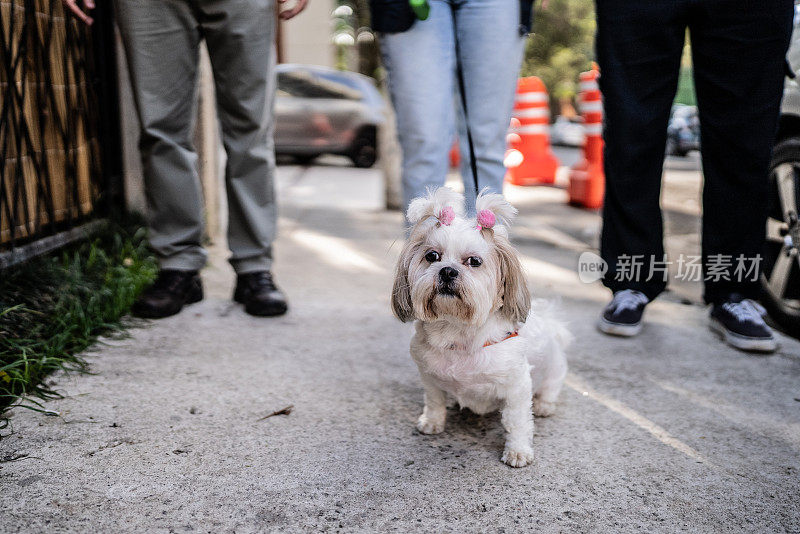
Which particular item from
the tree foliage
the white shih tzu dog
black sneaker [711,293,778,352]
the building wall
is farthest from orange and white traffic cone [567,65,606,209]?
the tree foliage

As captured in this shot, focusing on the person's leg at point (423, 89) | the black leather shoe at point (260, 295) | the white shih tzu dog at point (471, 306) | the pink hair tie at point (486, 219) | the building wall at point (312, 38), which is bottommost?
the black leather shoe at point (260, 295)

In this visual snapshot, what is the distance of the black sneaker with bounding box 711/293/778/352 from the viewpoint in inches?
109

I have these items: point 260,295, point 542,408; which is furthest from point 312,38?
point 542,408

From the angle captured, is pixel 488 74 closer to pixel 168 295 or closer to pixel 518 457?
pixel 518 457

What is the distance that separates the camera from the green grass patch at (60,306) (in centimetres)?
216

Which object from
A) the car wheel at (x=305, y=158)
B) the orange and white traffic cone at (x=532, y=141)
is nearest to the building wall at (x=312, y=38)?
the car wheel at (x=305, y=158)

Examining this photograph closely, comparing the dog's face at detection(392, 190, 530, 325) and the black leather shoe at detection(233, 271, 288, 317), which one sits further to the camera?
the black leather shoe at detection(233, 271, 288, 317)

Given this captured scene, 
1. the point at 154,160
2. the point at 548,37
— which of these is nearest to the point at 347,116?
the point at 154,160

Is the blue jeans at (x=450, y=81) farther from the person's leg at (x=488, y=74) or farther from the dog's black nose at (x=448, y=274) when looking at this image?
the dog's black nose at (x=448, y=274)

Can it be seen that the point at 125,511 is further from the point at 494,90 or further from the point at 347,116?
the point at 347,116

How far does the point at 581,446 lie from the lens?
204 cm

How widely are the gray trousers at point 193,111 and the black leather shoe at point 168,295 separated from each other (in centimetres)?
5

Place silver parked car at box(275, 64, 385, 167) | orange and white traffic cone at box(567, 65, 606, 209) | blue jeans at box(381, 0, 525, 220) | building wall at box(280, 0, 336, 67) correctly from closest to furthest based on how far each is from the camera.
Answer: blue jeans at box(381, 0, 525, 220), orange and white traffic cone at box(567, 65, 606, 209), silver parked car at box(275, 64, 385, 167), building wall at box(280, 0, 336, 67)

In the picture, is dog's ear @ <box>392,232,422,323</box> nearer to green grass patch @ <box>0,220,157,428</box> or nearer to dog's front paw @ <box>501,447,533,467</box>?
dog's front paw @ <box>501,447,533,467</box>
